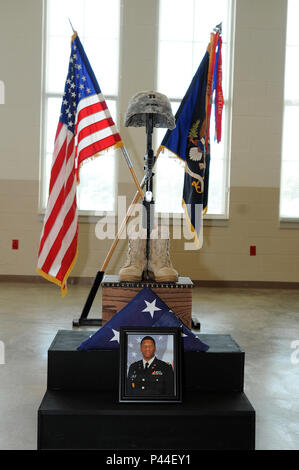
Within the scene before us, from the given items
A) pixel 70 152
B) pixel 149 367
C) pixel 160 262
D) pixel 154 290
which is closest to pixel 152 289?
pixel 154 290

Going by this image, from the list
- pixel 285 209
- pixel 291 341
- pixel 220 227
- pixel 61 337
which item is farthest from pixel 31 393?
pixel 285 209

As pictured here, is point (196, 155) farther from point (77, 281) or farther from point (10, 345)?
point (77, 281)

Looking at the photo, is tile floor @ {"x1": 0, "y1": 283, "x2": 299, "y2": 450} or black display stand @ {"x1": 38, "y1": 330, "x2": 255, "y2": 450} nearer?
black display stand @ {"x1": 38, "y1": 330, "x2": 255, "y2": 450}

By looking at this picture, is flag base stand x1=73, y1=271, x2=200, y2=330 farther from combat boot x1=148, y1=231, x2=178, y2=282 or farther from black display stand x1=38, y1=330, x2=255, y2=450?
black display stand x1=38, y1=330, x2=255, y2=450

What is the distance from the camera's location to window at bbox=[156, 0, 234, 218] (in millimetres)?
5938

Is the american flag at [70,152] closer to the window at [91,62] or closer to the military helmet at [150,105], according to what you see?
the military helmet at [150,105]

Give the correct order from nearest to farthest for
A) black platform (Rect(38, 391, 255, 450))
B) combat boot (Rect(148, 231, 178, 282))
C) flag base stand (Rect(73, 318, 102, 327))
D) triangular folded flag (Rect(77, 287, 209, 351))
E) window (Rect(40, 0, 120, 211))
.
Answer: black platform (Rect(38, 391, 255, 450)) → triangular folded flag (Rect(77, 287, 209, 351)) → combat boot (Rect(148, 231, 178, 282)) → flag base stand (Rect(73, 318, 102, 327)) → window (Rect(40, 0, 120, 211))

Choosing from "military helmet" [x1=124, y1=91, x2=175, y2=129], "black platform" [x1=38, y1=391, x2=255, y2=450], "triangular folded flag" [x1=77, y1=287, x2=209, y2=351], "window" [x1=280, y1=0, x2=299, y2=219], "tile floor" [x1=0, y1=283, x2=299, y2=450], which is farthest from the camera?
"window" [x1=280, y1=0, x2=299, y2=219]

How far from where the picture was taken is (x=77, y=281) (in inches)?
232

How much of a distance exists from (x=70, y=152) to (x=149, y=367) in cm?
203

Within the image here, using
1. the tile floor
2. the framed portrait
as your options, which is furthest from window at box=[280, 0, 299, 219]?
the framed portrait

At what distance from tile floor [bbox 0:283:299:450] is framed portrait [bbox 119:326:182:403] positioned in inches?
17.0
